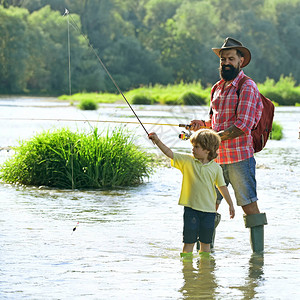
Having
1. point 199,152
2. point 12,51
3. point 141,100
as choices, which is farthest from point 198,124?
point 12,51

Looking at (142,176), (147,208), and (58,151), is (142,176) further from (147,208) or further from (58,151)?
(147,208)

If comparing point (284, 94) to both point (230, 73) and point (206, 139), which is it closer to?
point (230, 73)

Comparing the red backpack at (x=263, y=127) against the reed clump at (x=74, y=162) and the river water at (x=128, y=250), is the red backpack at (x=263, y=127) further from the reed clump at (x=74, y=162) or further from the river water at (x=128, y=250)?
the reed clump at (x=74, y=162)

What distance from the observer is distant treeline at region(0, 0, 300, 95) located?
67375 millimetres

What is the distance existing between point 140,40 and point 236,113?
8974 centimetres

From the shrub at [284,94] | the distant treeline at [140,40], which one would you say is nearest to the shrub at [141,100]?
the shrub at [284,94]

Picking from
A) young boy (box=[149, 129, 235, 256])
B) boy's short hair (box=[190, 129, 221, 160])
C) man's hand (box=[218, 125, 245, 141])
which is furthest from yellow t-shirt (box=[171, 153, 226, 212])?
man's hand (box=[218, 125, 245, 141])

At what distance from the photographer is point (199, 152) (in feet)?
17.1

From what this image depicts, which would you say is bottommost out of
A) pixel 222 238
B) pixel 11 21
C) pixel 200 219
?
pixel 222 238

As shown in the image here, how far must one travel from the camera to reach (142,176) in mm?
11523

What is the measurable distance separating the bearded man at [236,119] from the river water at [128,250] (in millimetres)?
640

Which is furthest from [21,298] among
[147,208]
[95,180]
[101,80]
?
[101,80]

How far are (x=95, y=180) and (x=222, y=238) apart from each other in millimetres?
3559

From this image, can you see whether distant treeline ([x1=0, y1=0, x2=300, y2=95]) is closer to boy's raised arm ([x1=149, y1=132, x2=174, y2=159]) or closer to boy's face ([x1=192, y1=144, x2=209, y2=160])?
boy's face ([x1=192, y1=144, x2=209, y2=160])
